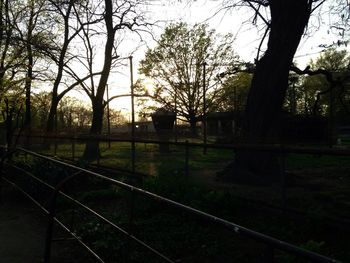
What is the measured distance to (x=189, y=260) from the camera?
223 inches

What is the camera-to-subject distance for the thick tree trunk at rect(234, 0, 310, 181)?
11969 millimetres

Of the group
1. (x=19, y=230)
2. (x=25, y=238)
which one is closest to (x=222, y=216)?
(x=25, y=238)

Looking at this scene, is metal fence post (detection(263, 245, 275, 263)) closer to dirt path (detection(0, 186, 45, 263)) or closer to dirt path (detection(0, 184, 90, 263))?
dirt path (detection(0, 184, 90, 263))

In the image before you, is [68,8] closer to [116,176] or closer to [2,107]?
[2,107]

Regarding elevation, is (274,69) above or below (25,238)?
above

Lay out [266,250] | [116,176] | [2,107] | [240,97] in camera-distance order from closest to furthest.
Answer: [266,250] → [116,176] → [2,107] → [240,97]

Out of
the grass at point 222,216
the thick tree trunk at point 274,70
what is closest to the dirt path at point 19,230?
the grass at point 222,216

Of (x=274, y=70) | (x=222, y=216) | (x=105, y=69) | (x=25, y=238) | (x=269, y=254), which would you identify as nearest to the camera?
(x=269, y=254)

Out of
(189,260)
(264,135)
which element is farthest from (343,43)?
(189,260)

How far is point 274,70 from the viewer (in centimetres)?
1213

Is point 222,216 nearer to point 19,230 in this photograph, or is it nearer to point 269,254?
point 19,230

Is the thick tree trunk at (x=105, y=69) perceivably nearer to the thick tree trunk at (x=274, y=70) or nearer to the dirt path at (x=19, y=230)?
the thick tree trunk at (x=274, y=70)

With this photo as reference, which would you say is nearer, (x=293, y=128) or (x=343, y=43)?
(x=343, y=43)

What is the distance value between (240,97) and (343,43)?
1438 inches
